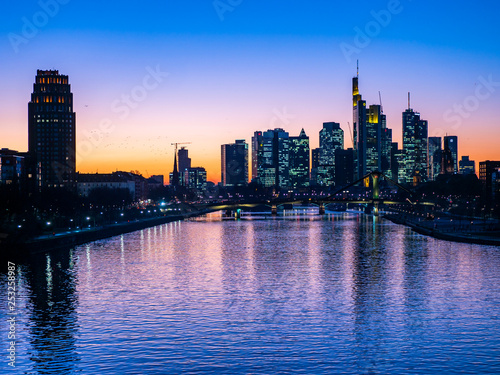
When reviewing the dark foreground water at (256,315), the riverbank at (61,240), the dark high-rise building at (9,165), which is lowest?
the dark foreground water at (256,315)

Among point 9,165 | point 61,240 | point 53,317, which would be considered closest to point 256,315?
point 53,317

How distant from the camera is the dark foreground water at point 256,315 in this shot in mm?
26047

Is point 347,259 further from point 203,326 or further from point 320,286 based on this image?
point 203,326

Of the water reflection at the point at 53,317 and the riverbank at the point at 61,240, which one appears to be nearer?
the water reflection at the point at 53,317

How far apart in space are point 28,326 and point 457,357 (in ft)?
62.7

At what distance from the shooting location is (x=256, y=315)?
3544cm

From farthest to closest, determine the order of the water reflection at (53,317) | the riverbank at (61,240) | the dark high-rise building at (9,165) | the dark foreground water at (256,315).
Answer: the dark high-rise building at (9,165) → the riverbank at (61,240) → the water reflection at (53,317) → the dark foreground water at (256,315)

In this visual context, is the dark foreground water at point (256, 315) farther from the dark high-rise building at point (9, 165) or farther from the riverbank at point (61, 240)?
the dark high-rise building at point (9, 165)

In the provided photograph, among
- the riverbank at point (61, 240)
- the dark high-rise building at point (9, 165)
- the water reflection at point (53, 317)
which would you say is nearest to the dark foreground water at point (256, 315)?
the water reflection at point (53, 317)

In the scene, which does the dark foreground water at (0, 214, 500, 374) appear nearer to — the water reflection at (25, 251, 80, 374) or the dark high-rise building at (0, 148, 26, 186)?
the water reflection at (25, 251, 80, 374)

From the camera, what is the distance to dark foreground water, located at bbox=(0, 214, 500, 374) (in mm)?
26047

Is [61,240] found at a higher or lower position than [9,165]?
lower

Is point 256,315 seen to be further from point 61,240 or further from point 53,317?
point 61,240

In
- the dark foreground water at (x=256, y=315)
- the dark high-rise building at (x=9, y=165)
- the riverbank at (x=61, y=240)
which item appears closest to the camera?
the dark foreground water at (x=256, y=315)
